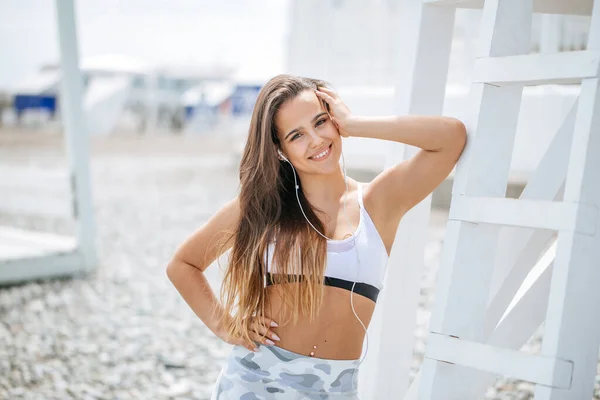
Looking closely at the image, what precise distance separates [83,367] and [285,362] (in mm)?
2696

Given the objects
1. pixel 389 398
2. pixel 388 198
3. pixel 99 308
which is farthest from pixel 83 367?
pixel 388 198

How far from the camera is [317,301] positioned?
2174 millimetres

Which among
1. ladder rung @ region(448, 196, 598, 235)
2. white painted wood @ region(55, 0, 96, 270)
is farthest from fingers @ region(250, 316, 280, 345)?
white painted wood @ region(55, 0, 96, 270)

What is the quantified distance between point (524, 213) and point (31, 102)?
11.4 meters

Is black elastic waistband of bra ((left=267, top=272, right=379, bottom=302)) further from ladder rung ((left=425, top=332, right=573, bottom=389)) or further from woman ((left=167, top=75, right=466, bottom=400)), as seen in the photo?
ladder rung ((left=425, top=332, right=573, bottom=389))

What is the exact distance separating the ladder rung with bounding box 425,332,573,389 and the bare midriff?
401mm

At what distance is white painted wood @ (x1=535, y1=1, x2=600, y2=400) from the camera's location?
162 cm

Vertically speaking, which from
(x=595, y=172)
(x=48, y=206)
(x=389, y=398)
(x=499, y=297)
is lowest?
(x=48, y=206)

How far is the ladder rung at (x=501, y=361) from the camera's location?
1617mm

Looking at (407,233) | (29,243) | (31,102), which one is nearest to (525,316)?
(407,233)

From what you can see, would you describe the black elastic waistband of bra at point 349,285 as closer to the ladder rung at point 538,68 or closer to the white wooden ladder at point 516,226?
the white wooden ladder at point 516,226

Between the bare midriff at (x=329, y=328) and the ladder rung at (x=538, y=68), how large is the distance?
864 mm

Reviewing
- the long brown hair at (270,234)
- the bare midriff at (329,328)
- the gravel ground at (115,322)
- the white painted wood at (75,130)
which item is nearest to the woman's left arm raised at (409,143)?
the long brown hair at (270,234)

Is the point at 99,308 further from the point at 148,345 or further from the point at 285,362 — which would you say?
the point at 285,362
